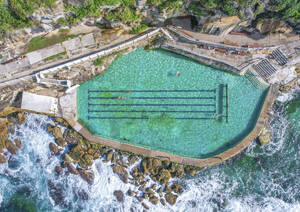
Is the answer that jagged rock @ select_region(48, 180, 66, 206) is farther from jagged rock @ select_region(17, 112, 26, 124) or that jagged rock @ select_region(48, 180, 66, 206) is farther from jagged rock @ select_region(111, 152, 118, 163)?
jagged rock @ select_region(17, 112, 26, 124)

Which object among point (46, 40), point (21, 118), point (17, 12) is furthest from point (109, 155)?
point (17, 12)

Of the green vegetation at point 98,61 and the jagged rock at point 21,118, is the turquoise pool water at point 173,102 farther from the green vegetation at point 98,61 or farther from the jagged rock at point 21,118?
the jagged rock at point 21,118

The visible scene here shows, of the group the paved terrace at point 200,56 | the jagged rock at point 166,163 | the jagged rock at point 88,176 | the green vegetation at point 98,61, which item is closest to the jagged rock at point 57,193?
the jagged rock at point 88,176

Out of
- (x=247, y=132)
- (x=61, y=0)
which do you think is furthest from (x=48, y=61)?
(x=247, y=132)

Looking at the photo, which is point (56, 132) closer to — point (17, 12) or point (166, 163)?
point (17, 12)

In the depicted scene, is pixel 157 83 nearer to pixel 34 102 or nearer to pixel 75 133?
pixel 75 133

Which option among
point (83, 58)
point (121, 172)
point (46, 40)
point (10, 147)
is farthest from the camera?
point (10, 147)
